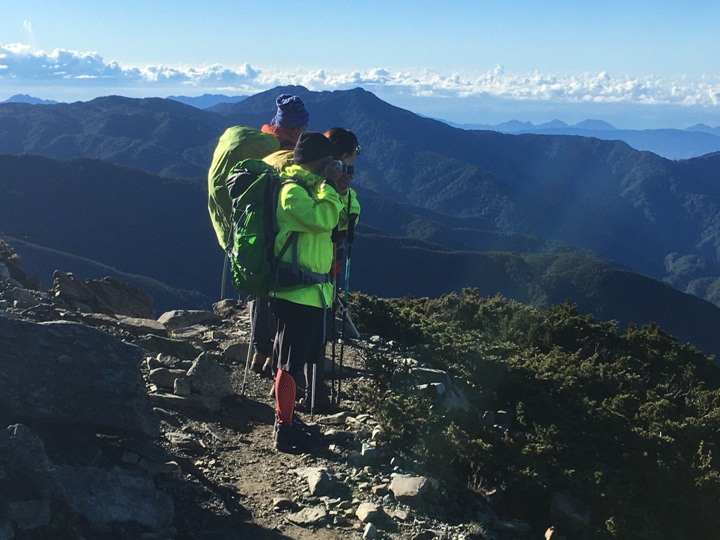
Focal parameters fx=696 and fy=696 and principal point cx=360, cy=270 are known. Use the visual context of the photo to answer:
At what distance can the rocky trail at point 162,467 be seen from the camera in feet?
12.8

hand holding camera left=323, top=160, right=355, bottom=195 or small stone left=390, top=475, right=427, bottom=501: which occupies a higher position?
hand holding camera left=323, top=160, right=355, bottom=195

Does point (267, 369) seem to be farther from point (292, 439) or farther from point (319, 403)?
point (292, 439)

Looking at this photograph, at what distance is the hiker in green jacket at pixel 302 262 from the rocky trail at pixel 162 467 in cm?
56

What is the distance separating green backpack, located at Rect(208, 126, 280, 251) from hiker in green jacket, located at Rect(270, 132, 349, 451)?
102 cm

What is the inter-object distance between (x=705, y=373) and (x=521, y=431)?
462 centimetres

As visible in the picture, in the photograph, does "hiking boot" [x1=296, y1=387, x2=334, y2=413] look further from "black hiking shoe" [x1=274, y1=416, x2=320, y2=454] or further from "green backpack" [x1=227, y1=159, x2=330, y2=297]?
"green backpack" [x1=227, y1=159, x2=330, y2=297]

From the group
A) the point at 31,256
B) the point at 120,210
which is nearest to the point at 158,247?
the point at 120,210

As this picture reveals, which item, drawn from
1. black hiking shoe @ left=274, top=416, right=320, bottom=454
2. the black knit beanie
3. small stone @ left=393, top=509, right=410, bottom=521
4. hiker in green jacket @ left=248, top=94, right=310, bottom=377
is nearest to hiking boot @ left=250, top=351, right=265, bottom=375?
hiker in green jacket @ left=248, top=94, right=310, bottom=377

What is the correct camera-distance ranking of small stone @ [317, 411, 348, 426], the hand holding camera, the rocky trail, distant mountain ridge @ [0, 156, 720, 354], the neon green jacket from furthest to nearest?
distant mountain ridge @ [0, 156, 720, 354] < small stone @ [317, 411, 348, 426] < the hand holding camera < the neon green jacket < the rocky trail

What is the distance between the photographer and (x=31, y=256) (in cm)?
8444

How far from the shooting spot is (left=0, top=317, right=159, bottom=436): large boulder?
449cm

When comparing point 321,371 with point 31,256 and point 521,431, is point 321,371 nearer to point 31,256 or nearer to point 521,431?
point 521,431

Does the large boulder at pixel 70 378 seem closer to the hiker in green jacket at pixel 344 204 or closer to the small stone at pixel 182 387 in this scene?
the small stone at pixel 182 387

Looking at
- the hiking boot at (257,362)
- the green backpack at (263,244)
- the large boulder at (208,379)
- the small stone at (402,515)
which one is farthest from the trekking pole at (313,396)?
the small stone at (402,515)
